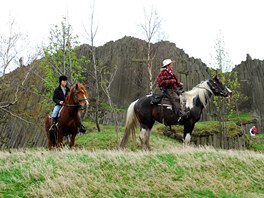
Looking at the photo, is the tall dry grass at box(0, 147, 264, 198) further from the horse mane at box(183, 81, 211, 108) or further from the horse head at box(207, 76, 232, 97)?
the horse head at box(207, 76, 232, 97)

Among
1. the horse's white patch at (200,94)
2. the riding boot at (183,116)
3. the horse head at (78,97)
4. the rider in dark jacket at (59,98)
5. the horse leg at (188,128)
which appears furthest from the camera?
the rider in dark jacket at (59,98)

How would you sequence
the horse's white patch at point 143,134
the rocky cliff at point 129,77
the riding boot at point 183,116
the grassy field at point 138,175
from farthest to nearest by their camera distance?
the rocky cliff at point 129,77 < the horse's white patch at point 143,134 < the riding boot at point 183,116 < the grassy field at point 138,175

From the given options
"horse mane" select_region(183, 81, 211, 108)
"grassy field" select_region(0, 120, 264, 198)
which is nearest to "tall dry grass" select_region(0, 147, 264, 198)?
"grassy field" select_region(0, 120, 264, 198)

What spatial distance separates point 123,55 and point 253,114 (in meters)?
14.7

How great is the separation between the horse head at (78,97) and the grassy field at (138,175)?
1.76m

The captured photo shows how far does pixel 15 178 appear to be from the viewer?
21.5 feet

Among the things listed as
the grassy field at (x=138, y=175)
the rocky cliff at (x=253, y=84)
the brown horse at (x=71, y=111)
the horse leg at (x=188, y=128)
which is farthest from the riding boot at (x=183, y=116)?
the rocky cliff at (x=253, y=84)

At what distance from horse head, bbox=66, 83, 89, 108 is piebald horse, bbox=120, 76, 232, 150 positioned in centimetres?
191

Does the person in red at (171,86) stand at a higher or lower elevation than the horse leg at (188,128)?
higher

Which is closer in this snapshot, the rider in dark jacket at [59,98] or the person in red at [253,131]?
the rider in dark jacket at [59,98]

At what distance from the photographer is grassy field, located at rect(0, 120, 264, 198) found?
5832 mm

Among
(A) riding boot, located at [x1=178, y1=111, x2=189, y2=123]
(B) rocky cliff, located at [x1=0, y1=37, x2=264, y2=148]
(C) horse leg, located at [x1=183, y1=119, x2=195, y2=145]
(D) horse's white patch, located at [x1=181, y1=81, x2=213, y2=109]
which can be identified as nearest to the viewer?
(A) riding boot, located at [x1=178, y1=111, x2=189, y2=123]

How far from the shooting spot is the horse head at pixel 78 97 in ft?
31.0

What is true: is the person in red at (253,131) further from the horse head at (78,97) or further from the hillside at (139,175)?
the horse head at (78,97)
